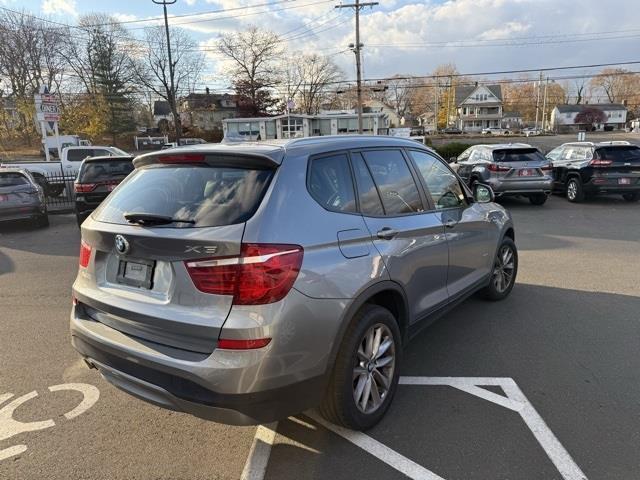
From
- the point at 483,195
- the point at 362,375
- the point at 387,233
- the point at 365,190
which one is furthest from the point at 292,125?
the point at 362,375

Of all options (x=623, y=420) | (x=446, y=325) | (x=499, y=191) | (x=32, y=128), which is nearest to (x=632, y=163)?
(x=499, y=191)

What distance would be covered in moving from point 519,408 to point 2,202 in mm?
11657

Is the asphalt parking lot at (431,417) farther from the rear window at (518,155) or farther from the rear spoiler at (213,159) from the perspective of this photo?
the rear window at (518,155)

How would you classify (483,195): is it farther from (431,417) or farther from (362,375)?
(362,375)

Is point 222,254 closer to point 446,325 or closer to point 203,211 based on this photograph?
point 203,211

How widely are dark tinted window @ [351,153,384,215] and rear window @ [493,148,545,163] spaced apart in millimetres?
10368

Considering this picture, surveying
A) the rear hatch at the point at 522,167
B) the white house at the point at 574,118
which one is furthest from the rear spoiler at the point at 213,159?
the white house at the point at 574,118

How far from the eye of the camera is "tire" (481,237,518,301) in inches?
193

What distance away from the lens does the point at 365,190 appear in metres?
2.96

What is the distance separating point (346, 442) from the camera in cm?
Result: 273

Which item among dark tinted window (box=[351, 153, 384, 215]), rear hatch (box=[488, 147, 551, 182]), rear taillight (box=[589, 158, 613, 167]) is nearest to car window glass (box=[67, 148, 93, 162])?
rear hatch (box=[488, 147, 551, 182])

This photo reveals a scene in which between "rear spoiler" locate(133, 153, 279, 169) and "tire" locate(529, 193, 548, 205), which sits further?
"tire" locate(529, 193, 548, 205)

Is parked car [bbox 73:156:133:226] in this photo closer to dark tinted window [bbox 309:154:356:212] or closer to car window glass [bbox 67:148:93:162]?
dark tinted window [bbox 309:154:356:212]

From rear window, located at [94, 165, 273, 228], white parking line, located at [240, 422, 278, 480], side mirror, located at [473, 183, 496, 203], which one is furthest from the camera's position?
side mirror, located at [473, 183, 496, 203]
